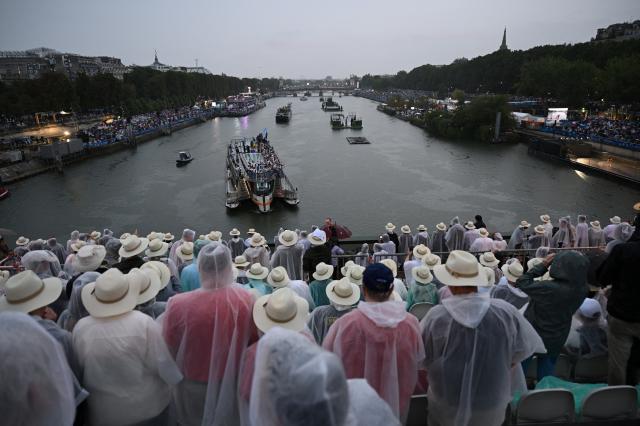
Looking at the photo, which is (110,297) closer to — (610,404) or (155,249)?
(155,249)

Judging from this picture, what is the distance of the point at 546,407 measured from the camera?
119 inches

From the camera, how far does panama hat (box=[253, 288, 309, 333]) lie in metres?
2.48

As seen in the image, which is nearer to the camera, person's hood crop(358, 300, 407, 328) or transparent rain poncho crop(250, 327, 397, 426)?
transparent rain poncho crop(250, 327, 397, 426)

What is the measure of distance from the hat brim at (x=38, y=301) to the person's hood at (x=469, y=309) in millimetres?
2647

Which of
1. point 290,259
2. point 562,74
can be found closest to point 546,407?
point 290,259

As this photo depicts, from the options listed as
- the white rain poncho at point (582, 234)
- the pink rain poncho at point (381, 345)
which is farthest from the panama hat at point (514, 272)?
the white rain poncho at point (582, 234)

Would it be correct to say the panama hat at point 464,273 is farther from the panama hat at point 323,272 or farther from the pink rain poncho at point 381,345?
the panama hat at point 323,272

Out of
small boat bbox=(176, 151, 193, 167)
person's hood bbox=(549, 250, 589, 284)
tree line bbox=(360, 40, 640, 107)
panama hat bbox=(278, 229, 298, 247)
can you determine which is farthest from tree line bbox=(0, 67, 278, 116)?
tree line bbox=(360, 40, 640, 107)

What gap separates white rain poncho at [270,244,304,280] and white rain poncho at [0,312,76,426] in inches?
197

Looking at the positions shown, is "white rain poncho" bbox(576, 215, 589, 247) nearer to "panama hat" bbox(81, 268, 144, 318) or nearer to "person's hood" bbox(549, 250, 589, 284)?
"person's hood" bbox(549, 250, 589, 284)

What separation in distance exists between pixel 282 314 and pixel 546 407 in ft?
7.29

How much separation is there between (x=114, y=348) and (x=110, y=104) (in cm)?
6247

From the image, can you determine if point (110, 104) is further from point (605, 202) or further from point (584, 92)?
point (584, 92)

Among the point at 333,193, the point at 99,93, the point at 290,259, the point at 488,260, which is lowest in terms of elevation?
the point at 333,193
